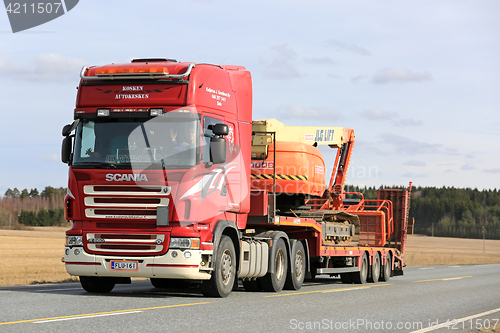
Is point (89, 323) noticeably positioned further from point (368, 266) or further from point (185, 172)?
point (368, 266)

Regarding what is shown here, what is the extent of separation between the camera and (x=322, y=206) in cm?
1978

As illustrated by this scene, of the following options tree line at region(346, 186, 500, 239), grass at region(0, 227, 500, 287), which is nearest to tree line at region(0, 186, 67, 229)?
grass at region(0, 227, 500, 287)

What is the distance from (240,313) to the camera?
10172 mm

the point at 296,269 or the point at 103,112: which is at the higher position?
the point at 103,112

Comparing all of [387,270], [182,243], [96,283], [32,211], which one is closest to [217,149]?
[182,243]

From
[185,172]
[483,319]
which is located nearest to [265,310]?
[185,172]

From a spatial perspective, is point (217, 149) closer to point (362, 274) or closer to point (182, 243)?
point (182, 243)

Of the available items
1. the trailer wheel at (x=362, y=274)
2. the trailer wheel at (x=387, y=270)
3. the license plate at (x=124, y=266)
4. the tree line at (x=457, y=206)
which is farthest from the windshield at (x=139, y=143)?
the tree line at (x=457, y=206)

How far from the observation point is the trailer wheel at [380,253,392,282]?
891 inches

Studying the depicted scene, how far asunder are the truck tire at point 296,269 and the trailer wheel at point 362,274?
15.0 ft

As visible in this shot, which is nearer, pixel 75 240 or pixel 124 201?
pixel 124 201

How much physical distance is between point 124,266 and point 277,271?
435 cm

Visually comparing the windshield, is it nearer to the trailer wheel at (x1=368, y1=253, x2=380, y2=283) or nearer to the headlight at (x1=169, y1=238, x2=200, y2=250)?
the headlight at (x1=169, y1=238, x2=200, y2=250)

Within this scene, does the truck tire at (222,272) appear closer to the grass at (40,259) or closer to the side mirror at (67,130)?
the side mirror at (67,130)
